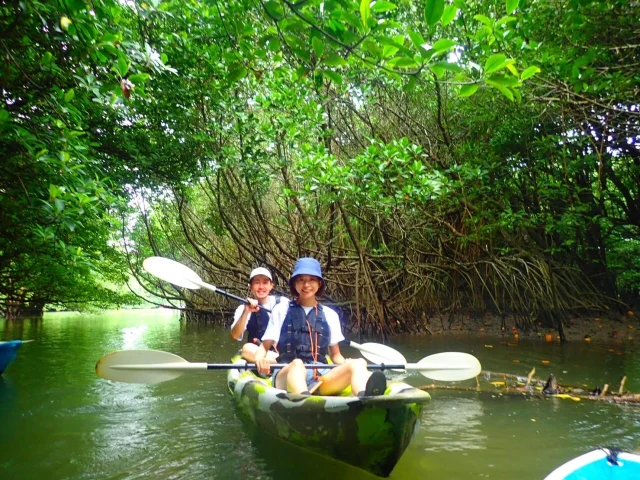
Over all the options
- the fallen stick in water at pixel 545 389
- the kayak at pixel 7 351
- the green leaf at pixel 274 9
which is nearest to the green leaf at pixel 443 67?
the green leaf at pixel 274 9

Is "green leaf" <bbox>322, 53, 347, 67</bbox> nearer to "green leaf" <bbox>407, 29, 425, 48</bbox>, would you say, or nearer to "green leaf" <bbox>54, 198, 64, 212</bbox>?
"green leaf" <bbox>407, 29, 425, 48</bbox>

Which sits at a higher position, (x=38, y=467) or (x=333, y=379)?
(x=333, y=379)

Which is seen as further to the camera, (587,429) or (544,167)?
(544,167)

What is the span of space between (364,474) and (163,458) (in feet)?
3.91

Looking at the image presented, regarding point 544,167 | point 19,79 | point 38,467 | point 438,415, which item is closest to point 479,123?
point 544,167

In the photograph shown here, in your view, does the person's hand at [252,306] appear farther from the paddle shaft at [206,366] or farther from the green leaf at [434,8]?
the green leaf at [434,8]

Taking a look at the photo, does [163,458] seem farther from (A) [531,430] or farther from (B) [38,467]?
(A) [531,430]

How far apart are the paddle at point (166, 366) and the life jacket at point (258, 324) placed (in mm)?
1072

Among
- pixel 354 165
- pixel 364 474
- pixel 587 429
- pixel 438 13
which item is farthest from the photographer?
pixel 354 165

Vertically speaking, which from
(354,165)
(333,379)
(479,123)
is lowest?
(333,379)

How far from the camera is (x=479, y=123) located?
660 cm

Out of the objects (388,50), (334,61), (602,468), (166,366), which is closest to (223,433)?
(166,366)

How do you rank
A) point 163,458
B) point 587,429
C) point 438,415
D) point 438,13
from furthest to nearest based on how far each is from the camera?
point 438,415
point 587,429
point 163,458
point 438,13

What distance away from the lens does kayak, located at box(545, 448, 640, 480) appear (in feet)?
5.01
